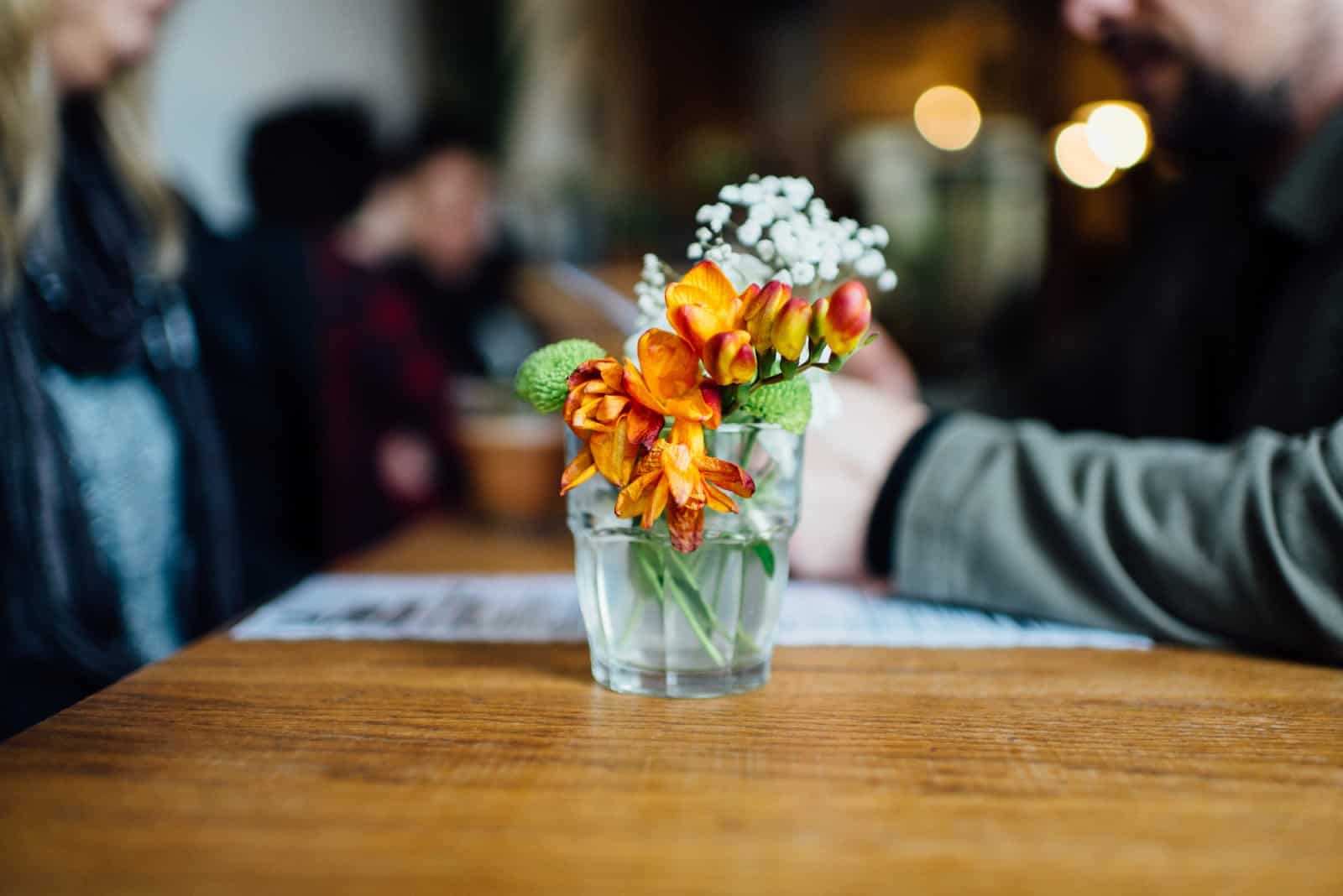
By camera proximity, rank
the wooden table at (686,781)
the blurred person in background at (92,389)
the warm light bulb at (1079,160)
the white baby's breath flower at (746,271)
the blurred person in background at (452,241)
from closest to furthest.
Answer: the wooden table at (686,781)
the white baby's breath flower at (746,271)
the blurred person in background at (92,389)
the blurred person in background at (452,241)
the warm light bulb at (1079,160)

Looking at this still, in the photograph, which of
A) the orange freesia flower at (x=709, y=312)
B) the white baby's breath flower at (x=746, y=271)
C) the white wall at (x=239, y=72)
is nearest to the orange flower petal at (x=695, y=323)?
the orange freesia flower at (x=709, y=312)

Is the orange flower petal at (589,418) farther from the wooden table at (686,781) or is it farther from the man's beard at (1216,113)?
the man's beard at (1216,113)

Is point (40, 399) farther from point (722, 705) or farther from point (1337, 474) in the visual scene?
point (1337, 474)

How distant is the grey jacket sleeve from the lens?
2.13 feet

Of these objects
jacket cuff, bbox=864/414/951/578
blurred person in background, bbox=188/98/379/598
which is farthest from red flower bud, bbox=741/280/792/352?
blurred person in background, bbox=188/98/379/598

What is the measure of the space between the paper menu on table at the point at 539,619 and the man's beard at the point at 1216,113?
70 centimetres

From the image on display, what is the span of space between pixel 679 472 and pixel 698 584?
0.10 metres

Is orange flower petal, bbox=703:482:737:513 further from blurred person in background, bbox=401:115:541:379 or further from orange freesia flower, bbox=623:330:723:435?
blurred person in background, bbox=401:115:541:379

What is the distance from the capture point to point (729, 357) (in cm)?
47

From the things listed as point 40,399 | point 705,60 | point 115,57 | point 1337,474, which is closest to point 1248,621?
point 1337,474

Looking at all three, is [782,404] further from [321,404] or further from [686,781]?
[321,404]

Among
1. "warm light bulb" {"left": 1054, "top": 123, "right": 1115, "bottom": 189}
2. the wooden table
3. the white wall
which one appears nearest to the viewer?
the wooden table

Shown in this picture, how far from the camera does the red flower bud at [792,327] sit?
47cm

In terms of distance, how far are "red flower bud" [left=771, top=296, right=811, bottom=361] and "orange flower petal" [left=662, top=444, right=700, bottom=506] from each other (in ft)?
0.23
